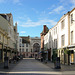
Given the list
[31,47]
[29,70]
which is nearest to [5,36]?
[29,70]

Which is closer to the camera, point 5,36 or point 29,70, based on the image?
point 29,70

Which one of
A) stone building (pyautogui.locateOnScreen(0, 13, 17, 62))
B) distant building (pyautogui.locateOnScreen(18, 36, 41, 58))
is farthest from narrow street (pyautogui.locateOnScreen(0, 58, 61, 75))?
distant building (pyautogui.locateOnScreen(18, 36, 41, 58))

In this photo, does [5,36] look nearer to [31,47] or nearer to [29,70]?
[29,70]

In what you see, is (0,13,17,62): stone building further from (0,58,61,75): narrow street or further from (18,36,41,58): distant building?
(18,36,41,58): distant building

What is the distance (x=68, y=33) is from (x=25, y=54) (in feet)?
253

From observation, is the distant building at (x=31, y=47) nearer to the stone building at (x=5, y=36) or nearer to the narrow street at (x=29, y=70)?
the stone building at (x=5, y=36)

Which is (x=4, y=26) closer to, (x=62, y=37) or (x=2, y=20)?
(x=2, y=20)

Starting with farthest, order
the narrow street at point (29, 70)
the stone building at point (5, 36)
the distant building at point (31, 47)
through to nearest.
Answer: the distant building at point (31, 47)
the stone building at point (5, 36)
the narrow street at point (29, 70)

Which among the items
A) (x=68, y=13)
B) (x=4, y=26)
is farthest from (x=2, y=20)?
(x=68, y=13)

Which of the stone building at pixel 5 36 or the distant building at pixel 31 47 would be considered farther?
the distant building at pixel 31 47

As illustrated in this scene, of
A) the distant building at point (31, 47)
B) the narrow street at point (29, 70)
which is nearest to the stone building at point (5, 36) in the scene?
the narrow street at point (29, 70)

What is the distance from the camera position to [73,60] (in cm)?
2689

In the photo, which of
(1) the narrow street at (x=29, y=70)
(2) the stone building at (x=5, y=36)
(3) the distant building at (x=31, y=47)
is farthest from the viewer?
(3) the distant building at (x=31, y=47)

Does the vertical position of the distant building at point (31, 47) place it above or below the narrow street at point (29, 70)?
above
